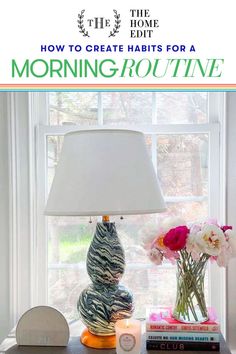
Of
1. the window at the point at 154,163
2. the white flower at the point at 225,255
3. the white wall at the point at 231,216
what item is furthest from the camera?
the window at the point at 154,163

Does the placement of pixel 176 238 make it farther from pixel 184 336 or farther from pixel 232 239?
pixel 184 336

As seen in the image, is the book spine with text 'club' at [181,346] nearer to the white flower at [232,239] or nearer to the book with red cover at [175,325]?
the book with red cover at [175,325]

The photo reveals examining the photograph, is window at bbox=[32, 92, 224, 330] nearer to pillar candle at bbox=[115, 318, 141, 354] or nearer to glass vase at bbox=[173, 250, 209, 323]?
glass vase at bbox=[173, 250, 209, 323]

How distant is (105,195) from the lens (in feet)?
3.54

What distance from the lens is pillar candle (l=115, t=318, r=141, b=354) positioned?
1133 millimetres

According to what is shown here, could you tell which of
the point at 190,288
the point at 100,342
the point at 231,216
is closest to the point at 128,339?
the point at 100,342

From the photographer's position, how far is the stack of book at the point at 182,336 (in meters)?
1.19

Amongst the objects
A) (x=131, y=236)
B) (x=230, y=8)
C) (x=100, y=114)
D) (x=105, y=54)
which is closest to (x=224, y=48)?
(x=230, y=8)

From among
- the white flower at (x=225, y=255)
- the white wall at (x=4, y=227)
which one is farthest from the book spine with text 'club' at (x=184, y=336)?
the white wall at (x=4, y=227)

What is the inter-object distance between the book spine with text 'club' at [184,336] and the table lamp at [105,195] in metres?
0.11

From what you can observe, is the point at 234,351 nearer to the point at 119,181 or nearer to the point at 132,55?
the point at 119,181

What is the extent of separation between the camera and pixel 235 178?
149cm

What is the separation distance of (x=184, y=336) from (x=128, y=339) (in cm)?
20

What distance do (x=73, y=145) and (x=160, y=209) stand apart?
34 centimetres
